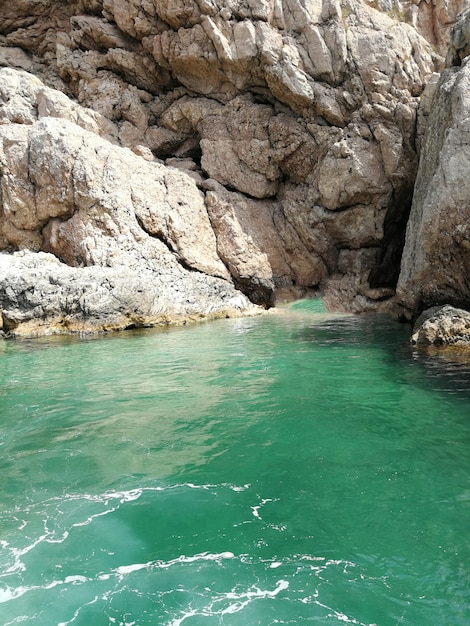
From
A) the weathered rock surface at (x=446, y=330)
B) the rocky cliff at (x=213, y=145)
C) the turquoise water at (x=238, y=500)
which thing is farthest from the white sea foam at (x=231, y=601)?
the rocky cliff at (x=213, y=145)

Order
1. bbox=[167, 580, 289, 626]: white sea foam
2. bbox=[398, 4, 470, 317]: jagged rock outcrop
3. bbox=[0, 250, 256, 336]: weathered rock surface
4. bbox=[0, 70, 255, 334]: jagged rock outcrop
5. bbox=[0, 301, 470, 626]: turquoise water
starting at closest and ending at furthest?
1. bbox=[167, 580, 289, 626]: white sea foam
2. bbox=[0, 301, 470, 626]: turquoise water
3. bbox=[398, 4, 470, 317]: jagged rock outcrop
4. bbox=[0, 250, 256, 336]: weathered rock surface
5. bbox=[0, 70, 255, 334]: jagged rock outcrop

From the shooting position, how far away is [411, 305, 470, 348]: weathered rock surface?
12398 mm

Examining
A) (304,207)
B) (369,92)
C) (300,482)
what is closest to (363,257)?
(304,207)

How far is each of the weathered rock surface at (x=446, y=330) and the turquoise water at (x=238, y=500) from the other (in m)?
2.26

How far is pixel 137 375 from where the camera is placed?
11.2 meters

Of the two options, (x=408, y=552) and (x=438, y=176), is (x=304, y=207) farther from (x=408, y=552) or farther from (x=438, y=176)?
(x=408, y=552)

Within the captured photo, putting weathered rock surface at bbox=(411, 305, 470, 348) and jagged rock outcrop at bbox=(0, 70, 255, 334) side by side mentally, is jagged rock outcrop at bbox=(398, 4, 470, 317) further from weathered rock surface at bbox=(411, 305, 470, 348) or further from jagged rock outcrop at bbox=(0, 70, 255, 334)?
jagged rock outcrop at bbox=(0, 70, 255, 334)

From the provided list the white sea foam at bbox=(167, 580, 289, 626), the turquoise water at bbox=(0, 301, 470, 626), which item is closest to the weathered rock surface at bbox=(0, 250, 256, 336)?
the turquoise water at bbox=(0, 301, 470, 626)

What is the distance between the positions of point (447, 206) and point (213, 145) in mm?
18975

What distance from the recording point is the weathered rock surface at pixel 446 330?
488 inches

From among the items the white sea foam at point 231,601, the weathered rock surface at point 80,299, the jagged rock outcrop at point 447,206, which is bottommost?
the white sea foam at point 231,601

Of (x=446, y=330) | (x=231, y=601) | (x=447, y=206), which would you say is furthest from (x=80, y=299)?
(x=231, y=601)

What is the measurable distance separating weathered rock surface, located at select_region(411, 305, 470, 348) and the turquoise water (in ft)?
7.42

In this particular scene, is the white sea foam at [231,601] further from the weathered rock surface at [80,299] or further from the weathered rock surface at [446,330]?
the weathered rock surface at [80,299]
